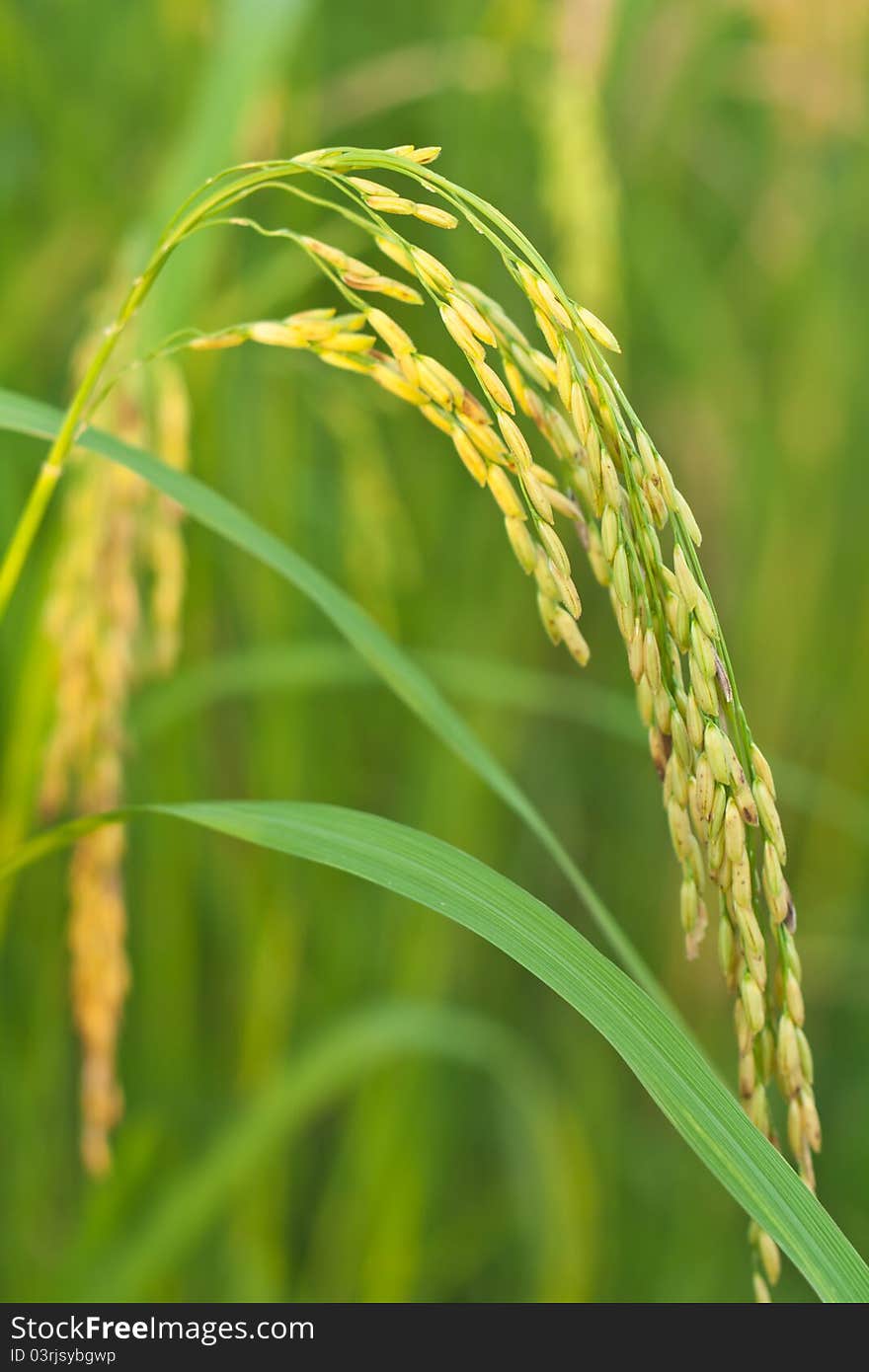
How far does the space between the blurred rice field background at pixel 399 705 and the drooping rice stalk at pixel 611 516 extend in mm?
382

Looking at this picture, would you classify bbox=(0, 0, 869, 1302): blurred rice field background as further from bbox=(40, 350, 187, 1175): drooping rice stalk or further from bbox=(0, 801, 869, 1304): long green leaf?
bbox=(0, 801, 869, 1304): long green leaf

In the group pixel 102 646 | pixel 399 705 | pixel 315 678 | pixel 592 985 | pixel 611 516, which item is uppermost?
pixel 399 705

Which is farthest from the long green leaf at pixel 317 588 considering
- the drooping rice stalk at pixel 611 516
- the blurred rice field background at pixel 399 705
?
the blurred rice field background at pixel 399 705

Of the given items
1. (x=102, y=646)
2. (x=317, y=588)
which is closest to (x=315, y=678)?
(x=102, y=646)

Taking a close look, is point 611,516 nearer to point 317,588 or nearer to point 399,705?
point 317,588

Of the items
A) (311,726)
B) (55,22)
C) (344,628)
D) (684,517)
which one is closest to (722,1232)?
(311,726)

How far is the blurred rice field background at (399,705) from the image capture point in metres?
1.24

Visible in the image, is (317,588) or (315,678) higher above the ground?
(315,678)

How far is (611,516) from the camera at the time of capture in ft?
1.82

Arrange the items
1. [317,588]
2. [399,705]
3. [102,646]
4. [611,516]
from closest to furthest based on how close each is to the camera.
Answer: [611,516]
[317,588]
[102,646]
[399,705]

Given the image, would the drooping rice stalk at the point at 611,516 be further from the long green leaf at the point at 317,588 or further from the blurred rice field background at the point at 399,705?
the blurred rice field background at the point at 399,705

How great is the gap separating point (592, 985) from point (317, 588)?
11.0 inches

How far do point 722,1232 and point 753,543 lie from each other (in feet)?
3.35

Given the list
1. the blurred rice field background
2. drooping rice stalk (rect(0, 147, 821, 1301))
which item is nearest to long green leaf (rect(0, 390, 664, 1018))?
drooping rice stalk (rect(0, 147, 821, 1301))
